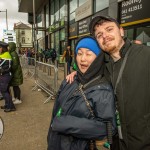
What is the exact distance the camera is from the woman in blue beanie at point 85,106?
1498 mm

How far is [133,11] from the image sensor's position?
8.34 m

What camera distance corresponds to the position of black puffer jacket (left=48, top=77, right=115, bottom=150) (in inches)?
58.7

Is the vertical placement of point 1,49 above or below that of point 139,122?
above

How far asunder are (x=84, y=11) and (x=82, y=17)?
1.62 feet

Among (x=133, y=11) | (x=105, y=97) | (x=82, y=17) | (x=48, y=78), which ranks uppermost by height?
(x=82, y=17)

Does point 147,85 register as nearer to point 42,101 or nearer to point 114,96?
point 114,96

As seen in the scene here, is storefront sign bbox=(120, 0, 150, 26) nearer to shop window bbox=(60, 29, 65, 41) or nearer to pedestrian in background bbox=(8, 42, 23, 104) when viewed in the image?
pedestrian in background bbox=(8, 42, 23, 104)

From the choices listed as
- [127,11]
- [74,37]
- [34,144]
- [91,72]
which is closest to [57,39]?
[74,37]

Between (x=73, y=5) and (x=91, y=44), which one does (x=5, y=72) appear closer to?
(x=91, y=44)

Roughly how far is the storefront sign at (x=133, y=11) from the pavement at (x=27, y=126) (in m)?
4.61

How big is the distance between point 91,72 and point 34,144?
8.28ft

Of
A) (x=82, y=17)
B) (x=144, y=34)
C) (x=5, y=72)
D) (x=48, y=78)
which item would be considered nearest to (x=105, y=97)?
(x=5, y=72)

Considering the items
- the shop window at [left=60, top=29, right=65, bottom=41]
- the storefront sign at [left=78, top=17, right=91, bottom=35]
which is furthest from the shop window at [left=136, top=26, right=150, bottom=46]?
the shop window at [left=60, top=29, right=65, bottom=41]

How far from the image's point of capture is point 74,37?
15.9 m
